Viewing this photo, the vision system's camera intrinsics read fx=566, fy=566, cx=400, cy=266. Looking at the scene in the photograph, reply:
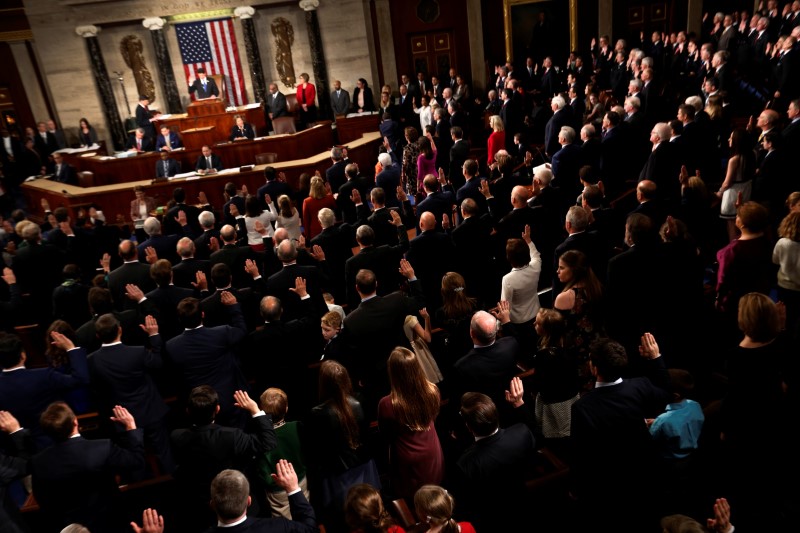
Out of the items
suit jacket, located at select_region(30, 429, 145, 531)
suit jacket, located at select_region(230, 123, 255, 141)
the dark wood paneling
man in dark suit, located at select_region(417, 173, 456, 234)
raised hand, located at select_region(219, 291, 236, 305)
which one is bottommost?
suit jacket, located at select_region(30, 429, 145, 531)

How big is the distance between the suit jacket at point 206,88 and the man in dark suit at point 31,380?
1139cm

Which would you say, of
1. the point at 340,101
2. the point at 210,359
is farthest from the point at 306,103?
the point at 210,359

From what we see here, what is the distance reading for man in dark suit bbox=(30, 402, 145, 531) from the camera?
10.5 ft

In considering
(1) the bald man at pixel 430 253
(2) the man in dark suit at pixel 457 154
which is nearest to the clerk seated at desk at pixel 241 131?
(2) the man in dark suit at pixel 457 154

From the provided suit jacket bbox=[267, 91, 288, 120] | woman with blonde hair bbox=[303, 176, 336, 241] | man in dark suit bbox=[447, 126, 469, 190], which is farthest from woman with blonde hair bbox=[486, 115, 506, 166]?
suit jacket bbox=[267, 91, 288, 120]

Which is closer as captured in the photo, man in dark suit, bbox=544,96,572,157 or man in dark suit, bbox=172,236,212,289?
man in dark suit, bbox=172,236,212,289

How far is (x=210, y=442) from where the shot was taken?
10.5 feet

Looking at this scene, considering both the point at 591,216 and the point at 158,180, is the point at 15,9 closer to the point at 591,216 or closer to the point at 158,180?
the point at 158,180

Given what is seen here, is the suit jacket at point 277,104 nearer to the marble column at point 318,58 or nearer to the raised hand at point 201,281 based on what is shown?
the marble column at point 318,58

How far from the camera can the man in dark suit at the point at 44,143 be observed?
1497 cm

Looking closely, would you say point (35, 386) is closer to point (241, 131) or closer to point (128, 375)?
point (128, 375)

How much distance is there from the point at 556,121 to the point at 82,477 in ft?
25.3

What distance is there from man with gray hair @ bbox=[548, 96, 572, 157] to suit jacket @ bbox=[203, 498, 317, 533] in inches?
284

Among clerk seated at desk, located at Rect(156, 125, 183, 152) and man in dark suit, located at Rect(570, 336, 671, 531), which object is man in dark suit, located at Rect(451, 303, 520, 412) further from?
clerk seated at desk, located at Rect(156, 125, 183, 152)
